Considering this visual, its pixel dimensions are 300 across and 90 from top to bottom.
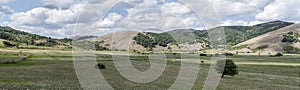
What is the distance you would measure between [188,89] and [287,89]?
1480cm

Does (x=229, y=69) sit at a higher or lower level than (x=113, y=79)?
lower

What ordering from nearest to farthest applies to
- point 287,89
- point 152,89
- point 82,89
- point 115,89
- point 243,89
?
point 82,89 → point 115,89 → point 152,89 → point 243,89 → point 287,89

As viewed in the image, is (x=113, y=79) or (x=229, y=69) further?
(x=229, y=69)

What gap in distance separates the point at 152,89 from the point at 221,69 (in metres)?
38.9

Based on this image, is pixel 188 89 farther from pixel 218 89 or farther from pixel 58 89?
pixel 58 89

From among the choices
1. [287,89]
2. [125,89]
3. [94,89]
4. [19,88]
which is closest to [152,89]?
[125,89]

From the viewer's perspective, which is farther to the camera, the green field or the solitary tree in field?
the solitary tree in field

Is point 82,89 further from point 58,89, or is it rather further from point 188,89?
point 188,89

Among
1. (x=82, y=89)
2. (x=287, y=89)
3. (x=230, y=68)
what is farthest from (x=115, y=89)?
(x=230, y=68)

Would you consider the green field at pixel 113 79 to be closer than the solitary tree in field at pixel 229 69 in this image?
Yes

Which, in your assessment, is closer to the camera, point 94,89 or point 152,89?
point 94,89

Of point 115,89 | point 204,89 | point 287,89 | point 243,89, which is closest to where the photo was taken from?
point 115,89

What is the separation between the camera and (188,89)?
116ft

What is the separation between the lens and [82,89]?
95.5 feet
